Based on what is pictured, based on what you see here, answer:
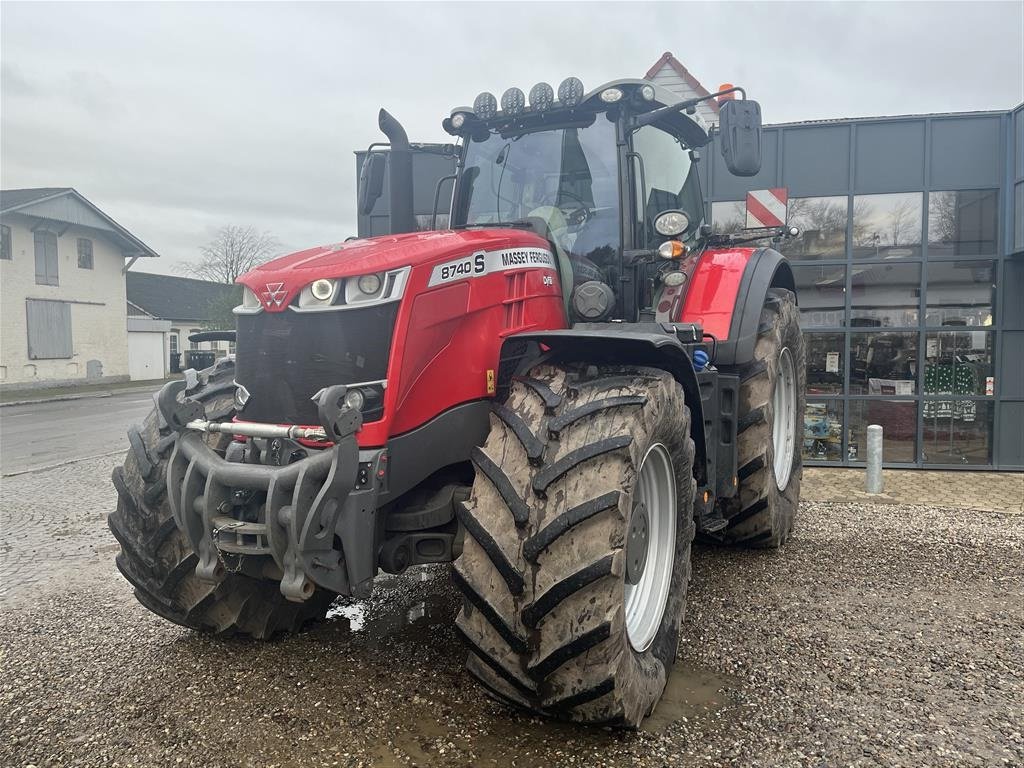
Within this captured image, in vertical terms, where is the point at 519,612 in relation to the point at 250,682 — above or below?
above

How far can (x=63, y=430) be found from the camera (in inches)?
531

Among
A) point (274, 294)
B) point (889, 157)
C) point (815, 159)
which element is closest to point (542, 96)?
point (274, 294)

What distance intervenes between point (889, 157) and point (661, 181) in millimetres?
5592

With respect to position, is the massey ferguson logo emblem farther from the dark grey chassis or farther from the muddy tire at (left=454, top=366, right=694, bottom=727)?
the muddy tire at (left=454, top=366, right=694, bottom=727)

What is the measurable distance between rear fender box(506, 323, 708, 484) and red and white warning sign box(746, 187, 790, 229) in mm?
5733

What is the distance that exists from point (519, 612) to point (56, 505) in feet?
21.0

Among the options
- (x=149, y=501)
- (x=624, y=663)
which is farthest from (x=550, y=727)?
(x=149, y=501)

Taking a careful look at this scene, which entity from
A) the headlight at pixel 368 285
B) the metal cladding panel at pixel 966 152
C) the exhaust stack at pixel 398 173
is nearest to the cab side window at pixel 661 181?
the exhaust stack at pixel 398 173

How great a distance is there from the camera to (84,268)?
27.5 meters

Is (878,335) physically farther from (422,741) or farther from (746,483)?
(422,741)

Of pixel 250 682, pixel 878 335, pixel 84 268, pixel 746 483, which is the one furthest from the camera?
pixel 84 268

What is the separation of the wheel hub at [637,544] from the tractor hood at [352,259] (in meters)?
1.26

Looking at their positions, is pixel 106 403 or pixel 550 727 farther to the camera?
pixel 106 403

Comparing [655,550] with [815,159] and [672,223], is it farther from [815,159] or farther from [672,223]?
[815,159]
